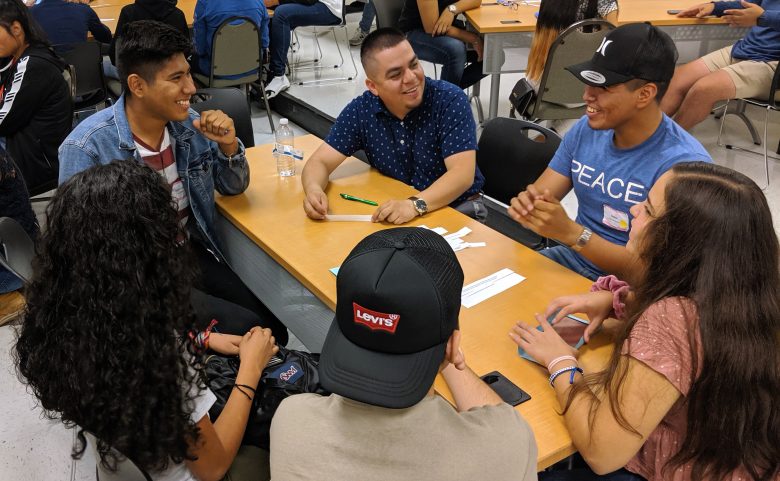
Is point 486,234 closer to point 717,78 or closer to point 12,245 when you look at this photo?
point 12,245

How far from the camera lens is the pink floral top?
1.21 meters

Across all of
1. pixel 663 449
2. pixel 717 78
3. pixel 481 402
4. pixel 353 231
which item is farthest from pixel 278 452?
pixel 717 78

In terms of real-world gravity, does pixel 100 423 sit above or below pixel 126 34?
below

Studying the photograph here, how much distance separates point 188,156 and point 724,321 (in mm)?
1809

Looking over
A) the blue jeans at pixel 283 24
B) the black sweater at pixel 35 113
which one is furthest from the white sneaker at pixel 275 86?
the black sweater at pixel 35 113

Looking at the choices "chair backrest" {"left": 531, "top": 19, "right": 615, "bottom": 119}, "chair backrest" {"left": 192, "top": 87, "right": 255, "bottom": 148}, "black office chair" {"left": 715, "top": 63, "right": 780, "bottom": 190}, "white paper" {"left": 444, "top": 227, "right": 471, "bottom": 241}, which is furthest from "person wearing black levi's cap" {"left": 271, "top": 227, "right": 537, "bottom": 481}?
"black office chair" {"left": 715, "top": 63, "right": 780, "bottom": 190}

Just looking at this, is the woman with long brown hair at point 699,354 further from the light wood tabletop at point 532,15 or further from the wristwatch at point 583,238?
the light wood tabletop at point 532,15

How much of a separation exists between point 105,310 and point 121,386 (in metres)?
0.14

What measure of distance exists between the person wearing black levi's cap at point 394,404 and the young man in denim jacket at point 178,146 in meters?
1.04

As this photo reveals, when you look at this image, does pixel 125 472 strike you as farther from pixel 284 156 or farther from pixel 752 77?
pixel 752 77

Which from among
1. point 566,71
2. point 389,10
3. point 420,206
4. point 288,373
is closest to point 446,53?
point 389,10

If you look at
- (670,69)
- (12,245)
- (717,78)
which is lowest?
(717,78)

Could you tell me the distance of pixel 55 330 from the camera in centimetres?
120

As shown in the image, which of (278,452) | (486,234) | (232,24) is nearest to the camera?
(278,452)
